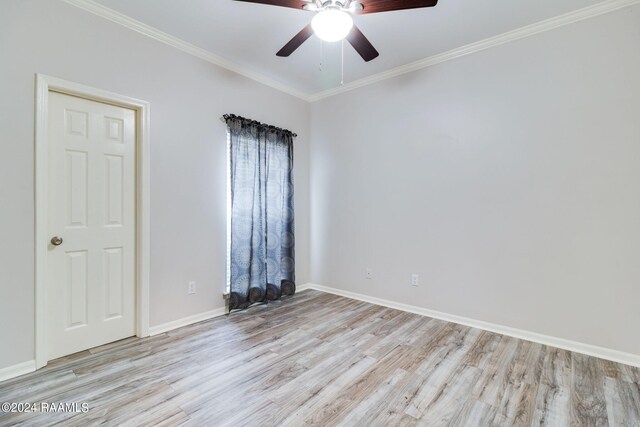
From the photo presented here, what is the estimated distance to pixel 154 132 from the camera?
8.96 feet

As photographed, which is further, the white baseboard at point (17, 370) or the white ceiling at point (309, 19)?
the white ceiling at point (309, 19)

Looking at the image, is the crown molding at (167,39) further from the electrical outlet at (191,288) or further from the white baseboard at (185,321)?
the white baseboard at (185,321)

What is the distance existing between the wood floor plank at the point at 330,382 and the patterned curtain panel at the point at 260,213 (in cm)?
75

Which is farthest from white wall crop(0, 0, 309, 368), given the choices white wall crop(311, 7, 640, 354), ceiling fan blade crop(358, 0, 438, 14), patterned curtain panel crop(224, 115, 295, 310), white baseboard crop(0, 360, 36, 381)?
ceiling fan blade crop(358, 0, 438, 14)

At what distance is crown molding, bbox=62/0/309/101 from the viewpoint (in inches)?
92.8

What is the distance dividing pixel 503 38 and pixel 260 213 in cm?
306

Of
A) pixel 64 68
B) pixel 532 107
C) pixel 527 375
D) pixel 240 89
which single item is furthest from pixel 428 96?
pixel 64 68

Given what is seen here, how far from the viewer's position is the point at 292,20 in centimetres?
256

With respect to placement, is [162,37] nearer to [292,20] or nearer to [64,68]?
[64,68]

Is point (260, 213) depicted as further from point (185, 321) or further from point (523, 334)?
point (523, 334)

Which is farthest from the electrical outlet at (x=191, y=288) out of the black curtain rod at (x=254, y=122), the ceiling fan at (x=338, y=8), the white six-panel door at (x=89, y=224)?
the ceiling fan at (x=338, y=8)

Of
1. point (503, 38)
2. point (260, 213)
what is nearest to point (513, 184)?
point (503, 38)

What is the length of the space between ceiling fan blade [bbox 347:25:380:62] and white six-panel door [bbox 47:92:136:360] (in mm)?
2026

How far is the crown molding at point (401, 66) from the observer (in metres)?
2.35
